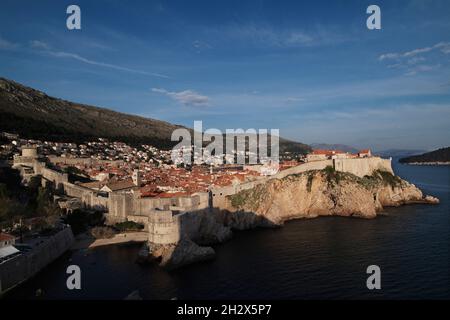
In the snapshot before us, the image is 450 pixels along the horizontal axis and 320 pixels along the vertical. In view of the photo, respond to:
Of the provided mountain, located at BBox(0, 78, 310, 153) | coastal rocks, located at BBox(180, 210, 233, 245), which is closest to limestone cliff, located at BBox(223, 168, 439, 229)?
coastal rocks, located at BBox(180, 210, 233, 245)

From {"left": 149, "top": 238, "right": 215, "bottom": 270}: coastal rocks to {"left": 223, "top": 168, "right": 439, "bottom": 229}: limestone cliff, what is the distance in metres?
7.81

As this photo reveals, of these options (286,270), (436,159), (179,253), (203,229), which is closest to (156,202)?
(203,229)

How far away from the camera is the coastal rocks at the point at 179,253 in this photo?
18.5m

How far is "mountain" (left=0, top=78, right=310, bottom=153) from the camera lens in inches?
2234

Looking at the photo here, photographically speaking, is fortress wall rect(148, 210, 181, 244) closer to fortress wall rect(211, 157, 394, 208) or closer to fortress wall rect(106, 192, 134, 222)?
fortress wall rect(106, 192, 134, 222)

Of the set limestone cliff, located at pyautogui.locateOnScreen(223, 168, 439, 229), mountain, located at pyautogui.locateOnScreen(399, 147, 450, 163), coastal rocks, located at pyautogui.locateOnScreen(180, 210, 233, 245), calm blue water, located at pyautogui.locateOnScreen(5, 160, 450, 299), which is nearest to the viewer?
calm blue water, located at pyautogui.locateOnScreen(5, 160, 450, 299)

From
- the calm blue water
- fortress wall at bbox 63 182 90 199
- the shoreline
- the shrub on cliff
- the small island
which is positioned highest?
the small island

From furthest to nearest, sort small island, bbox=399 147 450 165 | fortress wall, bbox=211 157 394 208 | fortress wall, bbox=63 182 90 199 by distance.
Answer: small island, bbox=399 147 450 165 → fortress wall, bbox=63 182 90 199 → fortress wall, bbox=211 157 394 208

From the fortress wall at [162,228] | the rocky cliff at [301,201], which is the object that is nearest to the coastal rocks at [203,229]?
the rocky cliff at [301,201]

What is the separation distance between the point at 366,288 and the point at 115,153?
50812mm

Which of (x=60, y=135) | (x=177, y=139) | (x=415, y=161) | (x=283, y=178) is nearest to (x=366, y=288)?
(x=283, y=178)

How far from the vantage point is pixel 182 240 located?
20.1 meters

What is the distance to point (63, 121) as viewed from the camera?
7256 centimetres
